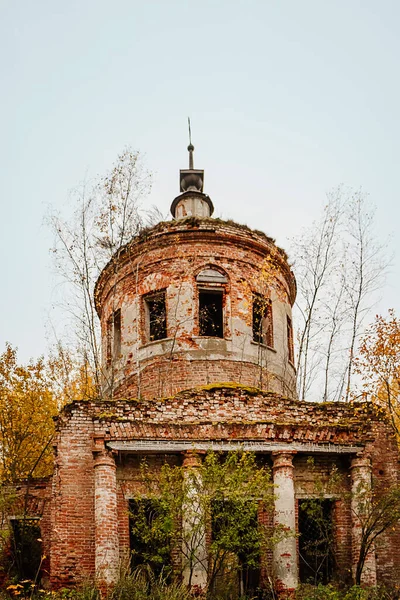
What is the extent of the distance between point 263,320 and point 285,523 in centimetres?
620

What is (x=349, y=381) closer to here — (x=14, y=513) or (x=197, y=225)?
(x=197, y=225)

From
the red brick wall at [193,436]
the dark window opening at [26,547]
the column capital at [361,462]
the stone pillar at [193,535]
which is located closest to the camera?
the stone pillar at [193,535]

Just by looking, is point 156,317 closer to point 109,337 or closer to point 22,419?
point 109,337

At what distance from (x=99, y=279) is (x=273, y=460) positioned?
756 cm

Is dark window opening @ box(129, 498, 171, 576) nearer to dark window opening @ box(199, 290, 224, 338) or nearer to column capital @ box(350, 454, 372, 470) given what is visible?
column capital @ box(350, 454, 372, 470)

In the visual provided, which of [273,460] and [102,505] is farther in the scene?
[273,460]

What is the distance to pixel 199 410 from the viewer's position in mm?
14305

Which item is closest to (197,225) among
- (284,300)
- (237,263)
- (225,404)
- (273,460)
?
(237,263)

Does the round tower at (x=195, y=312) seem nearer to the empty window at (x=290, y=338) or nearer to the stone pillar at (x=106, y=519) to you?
the empty window at (x=290, y=338)

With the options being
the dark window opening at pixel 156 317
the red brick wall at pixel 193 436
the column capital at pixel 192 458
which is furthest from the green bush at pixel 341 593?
the dark window opening at pixel 156 317

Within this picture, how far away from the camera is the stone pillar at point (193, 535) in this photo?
1211 cm

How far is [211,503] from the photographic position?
1223cm

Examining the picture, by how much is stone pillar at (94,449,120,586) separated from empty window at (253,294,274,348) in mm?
5850

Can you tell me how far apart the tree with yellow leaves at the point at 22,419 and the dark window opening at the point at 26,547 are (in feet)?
14.7
